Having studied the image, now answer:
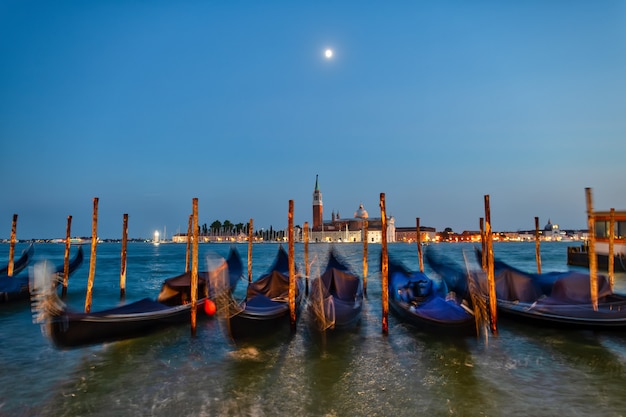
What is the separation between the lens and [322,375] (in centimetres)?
554

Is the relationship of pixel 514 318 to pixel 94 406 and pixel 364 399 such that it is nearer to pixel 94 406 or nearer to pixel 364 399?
pixel 364 399

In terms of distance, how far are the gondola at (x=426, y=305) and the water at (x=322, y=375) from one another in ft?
1.22

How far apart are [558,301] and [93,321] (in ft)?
28.6

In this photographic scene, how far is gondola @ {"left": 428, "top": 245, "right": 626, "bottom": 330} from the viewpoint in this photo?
284 inches

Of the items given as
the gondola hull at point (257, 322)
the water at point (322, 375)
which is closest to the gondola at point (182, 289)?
the water at point (322, 375)

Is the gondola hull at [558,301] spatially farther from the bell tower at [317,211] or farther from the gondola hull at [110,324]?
the bell tower at [317,211]

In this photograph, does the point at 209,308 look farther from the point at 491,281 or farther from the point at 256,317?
the point at 491,281

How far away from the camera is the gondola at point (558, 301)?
284 inches

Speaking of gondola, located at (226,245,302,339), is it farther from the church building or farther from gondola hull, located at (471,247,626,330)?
the church building

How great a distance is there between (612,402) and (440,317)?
263 cm

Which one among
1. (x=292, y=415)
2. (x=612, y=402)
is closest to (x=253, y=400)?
(x=292, y=415)

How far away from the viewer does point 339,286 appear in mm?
10172

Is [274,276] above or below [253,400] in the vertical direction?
above

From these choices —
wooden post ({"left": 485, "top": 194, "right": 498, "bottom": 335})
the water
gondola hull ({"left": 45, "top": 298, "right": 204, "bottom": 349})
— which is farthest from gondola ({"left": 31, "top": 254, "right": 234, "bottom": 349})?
wooden post ({"left": 485, "top": 194, "right": 498, "bottom": 335})
